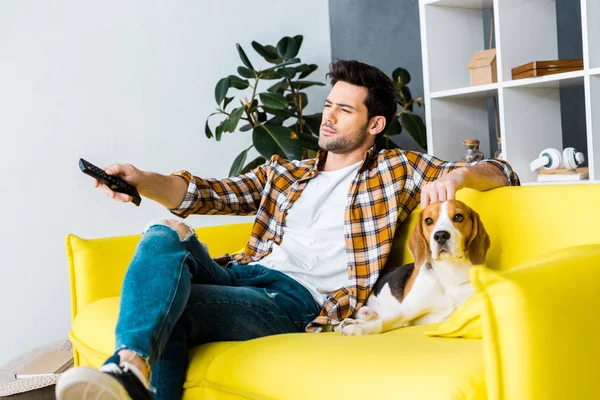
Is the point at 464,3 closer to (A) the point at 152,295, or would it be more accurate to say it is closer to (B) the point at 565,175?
(B) the point at 565,175

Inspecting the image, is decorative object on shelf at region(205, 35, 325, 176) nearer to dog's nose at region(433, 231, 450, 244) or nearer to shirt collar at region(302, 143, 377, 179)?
shirt collar at region(302, 143, 377, 179)

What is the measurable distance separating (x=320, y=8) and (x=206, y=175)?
1.34m

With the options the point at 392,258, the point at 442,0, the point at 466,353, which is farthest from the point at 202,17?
the point at 466,353

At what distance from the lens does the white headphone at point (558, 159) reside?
8.65 ft

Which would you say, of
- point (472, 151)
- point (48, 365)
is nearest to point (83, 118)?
point (48, 365)

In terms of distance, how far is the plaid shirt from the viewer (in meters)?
2.00

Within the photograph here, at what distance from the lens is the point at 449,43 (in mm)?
3176

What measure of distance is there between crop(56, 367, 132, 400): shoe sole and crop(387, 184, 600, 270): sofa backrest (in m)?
1.07

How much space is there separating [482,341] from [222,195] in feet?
4.09

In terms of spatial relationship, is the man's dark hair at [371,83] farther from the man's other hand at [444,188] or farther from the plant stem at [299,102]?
the plant stem at [299,102]

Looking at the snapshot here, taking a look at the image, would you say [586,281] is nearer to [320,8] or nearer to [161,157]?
[161,157]

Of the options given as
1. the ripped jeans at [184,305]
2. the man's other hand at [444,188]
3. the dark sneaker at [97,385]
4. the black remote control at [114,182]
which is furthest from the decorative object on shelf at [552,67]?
the dark sneaker at [97,385]

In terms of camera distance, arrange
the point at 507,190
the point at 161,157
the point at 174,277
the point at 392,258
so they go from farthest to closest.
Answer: the point at 161,157 < the point at 392,258 < the point at 507,190 < the point at 174,277

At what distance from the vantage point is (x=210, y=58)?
4102mm
